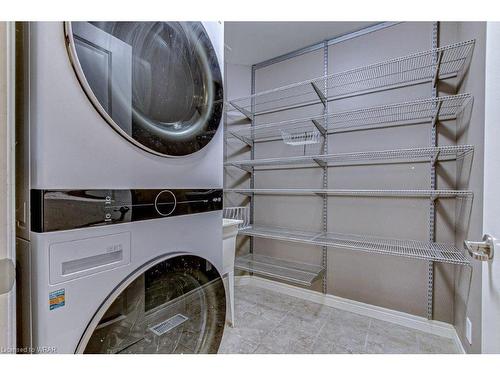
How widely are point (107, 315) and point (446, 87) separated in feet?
6.64

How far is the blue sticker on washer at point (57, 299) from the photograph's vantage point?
1.60ft

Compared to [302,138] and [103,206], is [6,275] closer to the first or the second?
[103,206]

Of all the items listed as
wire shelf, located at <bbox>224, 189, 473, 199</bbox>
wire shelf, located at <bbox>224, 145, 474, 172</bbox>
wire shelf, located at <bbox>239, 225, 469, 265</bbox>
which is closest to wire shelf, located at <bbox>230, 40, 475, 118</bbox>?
wire shelf, located at <bbox>224, 145, 474, 172</bbox>

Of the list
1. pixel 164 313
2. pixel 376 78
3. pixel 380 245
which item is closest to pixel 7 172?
pixel 164 313

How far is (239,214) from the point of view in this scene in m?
2.21

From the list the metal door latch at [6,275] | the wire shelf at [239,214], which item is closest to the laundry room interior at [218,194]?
the metal door latch at [6,275]

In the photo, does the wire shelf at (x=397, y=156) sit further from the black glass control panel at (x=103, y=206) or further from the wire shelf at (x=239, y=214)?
the black glass control panel at (x=103, y=206)

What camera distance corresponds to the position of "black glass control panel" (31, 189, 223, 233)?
0.48m

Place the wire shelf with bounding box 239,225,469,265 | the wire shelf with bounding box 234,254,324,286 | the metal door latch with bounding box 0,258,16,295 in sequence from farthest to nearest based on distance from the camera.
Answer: the wire shelf with bounding box 234,254,324,286, the wire shelf with bounding box 239,225,469,265, the metal door latch with bounding box 0,258,16,295

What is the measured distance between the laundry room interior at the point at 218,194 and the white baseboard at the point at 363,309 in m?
0.01

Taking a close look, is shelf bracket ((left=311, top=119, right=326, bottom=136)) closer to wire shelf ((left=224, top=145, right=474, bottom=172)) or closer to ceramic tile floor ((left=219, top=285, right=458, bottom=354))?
wire shelf ((left=224, top=145, right=474, bottom=172))

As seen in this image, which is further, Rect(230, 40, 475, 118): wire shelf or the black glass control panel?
Rect(230, 40, 475, 118): wire shelf
